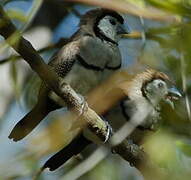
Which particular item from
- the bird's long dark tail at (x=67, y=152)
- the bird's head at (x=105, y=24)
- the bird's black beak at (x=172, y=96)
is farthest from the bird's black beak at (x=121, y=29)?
the bird's long dark tail at (x=67, y=152)

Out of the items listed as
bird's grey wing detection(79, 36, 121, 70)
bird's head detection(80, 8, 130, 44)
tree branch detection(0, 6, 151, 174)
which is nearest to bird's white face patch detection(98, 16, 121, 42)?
bird's head detection(80, 8, 130, 44)

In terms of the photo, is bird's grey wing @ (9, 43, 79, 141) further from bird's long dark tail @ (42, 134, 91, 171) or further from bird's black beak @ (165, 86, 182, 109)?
bird's black beak @ (165, 86, 182, 109)

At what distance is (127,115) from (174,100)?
0.24 m

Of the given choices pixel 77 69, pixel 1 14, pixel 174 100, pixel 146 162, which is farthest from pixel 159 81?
pixel 1 14

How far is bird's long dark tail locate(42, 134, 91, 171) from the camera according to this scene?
246 centimetres

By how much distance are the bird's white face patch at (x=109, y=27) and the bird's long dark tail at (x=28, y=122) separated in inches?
23.9

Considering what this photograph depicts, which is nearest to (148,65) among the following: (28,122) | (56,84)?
(56,84)

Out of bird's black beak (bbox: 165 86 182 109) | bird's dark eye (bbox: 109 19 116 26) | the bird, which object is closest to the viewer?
the bird

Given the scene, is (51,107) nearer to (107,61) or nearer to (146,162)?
(107,61)

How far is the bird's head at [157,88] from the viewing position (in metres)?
2.82

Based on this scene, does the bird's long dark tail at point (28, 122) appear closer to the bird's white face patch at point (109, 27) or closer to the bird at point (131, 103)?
the bird at point (131, 103)

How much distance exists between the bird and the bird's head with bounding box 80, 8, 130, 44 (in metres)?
0.27

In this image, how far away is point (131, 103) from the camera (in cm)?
289

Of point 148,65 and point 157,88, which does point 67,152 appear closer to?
point 157,88
